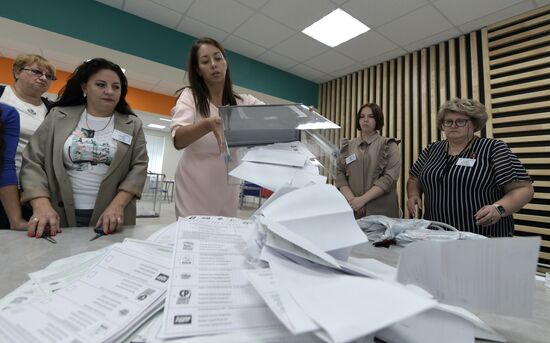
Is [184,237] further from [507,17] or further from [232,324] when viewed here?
[507,17]

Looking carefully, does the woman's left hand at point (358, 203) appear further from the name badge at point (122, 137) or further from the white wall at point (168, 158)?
the white wall at point (168, 158)

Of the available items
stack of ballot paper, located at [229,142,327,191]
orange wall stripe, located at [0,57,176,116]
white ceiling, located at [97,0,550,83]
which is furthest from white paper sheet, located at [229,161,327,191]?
orange wall stripe, located at [0,57,176,116]

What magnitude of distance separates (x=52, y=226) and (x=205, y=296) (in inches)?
29.7

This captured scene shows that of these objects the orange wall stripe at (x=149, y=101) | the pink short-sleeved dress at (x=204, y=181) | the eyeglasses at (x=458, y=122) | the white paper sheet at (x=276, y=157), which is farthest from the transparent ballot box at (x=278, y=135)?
the orange wall stripe at (x=149, y=101)

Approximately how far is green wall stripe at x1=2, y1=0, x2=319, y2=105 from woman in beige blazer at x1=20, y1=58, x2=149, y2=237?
242cm

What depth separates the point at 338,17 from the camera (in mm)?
3080

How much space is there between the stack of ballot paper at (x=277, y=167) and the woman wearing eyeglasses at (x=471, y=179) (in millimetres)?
1024

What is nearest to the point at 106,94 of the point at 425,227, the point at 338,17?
the point at 425,227

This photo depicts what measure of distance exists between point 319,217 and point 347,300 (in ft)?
0.59

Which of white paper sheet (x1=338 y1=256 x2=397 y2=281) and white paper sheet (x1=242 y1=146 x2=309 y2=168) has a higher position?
white paper sheet (x1=242 y1=146 x2=309 y2=168)

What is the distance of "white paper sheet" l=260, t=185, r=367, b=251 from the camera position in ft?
1.40

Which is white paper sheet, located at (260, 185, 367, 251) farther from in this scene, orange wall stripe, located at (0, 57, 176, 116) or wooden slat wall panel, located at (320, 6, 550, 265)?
orange wall stripe, located at (0, 57, 176, 116)

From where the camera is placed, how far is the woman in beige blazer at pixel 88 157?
3.21 feet

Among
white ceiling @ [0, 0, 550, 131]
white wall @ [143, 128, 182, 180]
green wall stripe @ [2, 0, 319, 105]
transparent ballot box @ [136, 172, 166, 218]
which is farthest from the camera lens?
white wall @ [143, 128, 182, 180]
